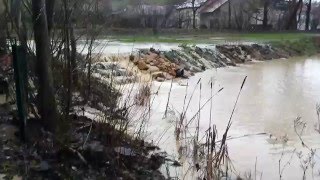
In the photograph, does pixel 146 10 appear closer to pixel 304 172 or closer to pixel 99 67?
pixel 99 67

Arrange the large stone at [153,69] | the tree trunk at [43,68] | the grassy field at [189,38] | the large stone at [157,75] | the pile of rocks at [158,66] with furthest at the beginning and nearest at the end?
the grassy field at [189,38], the large stone at [153,69], the pile of rocks at [158,66], the large stone at [157,75], the tree trunk at [43,68]

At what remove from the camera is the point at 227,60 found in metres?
29.9

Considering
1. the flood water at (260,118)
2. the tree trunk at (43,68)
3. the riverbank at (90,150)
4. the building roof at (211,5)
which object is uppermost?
the building roof at (211,5)

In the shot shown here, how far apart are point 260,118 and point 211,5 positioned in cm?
5209

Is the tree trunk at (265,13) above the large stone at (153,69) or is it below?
above

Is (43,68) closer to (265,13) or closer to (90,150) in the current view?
(90,150)

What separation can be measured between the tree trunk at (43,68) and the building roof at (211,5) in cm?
5577

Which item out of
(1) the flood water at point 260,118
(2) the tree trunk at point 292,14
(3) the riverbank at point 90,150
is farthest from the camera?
(2) the tree trunk at point 292,14

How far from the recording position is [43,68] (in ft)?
22.1

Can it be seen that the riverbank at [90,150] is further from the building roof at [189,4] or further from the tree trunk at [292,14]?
the building roof at [189,4]

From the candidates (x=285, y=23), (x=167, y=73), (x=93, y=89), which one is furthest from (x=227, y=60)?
(x=285, y=23)

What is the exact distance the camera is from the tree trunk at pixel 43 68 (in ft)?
21.7

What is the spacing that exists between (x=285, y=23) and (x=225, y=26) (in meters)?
7.99

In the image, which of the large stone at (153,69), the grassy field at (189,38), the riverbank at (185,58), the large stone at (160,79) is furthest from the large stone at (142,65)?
the grassy field at (189,38)
